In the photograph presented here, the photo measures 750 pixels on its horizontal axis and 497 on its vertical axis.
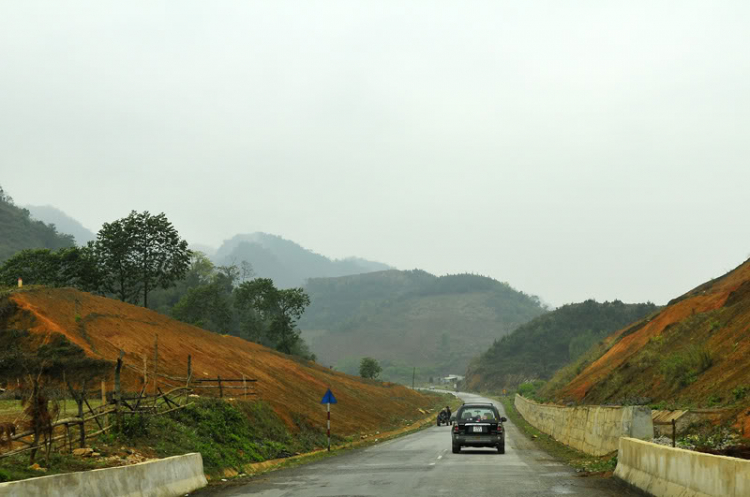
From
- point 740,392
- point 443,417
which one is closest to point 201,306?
point 443,417

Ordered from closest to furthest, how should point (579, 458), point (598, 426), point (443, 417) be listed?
point (598, 426) < point (579, 458) < point (443, 417)

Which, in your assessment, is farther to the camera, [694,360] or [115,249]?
[115,249]

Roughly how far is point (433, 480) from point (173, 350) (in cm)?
4005

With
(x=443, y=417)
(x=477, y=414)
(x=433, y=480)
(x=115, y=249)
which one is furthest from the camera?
(x=115, y=249)

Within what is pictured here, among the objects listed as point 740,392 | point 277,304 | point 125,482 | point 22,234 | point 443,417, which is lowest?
point 125,482

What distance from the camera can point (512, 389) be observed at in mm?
154875

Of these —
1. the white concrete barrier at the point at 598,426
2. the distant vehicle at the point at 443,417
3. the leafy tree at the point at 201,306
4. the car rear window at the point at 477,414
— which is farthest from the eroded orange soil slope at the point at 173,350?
the leafy tree at the point at 201,306

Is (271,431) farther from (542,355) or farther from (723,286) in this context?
(542,355)

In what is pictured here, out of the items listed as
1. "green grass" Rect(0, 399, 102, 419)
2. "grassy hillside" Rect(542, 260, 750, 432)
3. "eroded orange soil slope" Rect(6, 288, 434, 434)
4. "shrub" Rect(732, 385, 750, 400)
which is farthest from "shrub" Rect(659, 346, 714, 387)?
"green grass" Rect(0, 399, 102, 419)

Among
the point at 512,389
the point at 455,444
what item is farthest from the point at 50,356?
the point at 512,389

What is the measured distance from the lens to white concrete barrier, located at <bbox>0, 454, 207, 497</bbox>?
383 inches

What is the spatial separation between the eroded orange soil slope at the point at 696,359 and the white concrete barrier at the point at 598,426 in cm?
273

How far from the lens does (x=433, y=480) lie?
52.0 ft

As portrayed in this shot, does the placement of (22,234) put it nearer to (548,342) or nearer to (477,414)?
(548,342)
